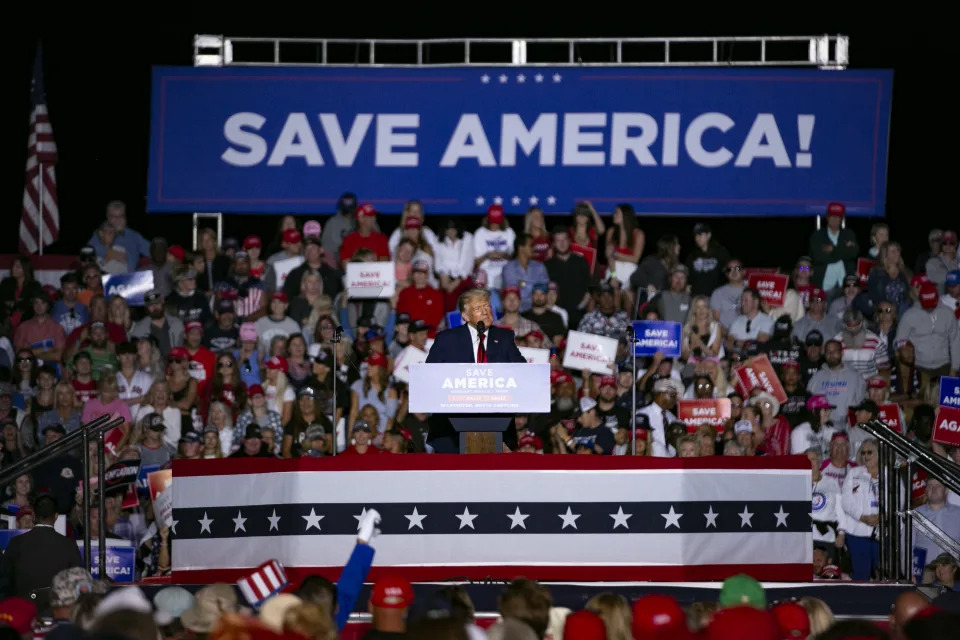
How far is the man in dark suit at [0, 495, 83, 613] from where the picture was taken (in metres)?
11.4

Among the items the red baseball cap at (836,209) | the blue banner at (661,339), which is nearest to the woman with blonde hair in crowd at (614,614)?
the blue banner at (661,339)

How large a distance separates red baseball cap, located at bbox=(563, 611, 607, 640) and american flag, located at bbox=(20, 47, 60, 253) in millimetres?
15008

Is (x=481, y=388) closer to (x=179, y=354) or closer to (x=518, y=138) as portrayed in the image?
(x=179, y=354)

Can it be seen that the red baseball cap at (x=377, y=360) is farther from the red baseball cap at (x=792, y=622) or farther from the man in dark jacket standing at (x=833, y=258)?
the red baseball cap at (x=792, y=622)

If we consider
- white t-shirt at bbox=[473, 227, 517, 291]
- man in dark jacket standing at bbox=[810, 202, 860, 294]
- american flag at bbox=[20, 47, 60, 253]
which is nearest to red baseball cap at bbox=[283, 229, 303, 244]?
white t-shirt at bbox=[473, 227, 517, 291]

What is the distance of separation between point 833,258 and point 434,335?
15.0ft

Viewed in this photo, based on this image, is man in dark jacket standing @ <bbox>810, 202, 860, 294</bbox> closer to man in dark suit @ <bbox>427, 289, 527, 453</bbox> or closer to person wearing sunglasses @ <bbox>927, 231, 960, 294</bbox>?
person wearing sunglasses @ <bbox>927, 231, 960, 294</bbox>

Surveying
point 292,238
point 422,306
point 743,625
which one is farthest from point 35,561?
point 292,238

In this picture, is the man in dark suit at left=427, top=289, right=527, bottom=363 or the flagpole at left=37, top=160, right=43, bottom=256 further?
the flagpole at left=37, top=160, right=43, bottom=256

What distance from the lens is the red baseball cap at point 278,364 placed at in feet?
55.7

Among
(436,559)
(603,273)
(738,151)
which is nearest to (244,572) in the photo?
(436,559)

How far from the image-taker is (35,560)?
1139cm

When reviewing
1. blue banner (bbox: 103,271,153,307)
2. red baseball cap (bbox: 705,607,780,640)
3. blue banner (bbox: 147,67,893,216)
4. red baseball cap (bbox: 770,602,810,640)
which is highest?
blue banner (bbox: 147,67,893,216)

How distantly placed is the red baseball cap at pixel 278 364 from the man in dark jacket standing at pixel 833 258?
5930 mm
